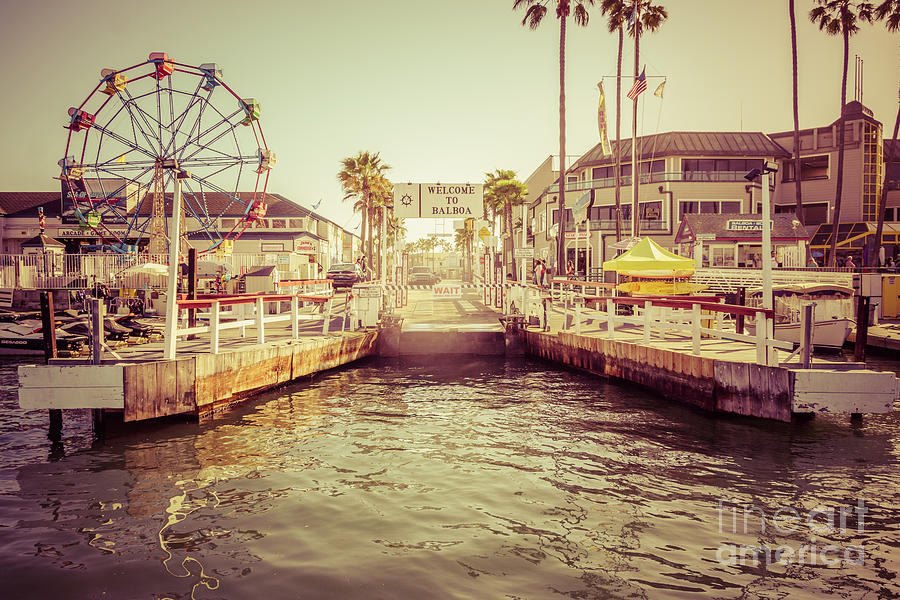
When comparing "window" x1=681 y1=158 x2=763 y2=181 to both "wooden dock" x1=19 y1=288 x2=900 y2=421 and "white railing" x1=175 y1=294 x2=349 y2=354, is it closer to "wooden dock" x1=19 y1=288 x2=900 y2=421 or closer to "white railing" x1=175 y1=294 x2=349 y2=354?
"wooden dock" x1=19 y1=288 x2=900 y2=421

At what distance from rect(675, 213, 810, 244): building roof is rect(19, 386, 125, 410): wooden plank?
36.1 metres

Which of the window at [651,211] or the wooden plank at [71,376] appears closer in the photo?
the wooden plank at [71,376]

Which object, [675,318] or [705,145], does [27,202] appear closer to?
[675,318]

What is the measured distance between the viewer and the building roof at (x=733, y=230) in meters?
36.7

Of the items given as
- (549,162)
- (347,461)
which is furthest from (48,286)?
(549,162)

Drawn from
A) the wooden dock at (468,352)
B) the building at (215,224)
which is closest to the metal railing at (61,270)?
Answer: the wooden dock at (468,352)

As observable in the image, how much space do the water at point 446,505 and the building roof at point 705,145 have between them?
1856 inches

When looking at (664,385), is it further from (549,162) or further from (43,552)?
(549,162)

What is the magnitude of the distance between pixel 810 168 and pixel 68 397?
6255 cm

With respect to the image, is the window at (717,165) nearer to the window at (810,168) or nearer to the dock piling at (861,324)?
the window at (810,168)

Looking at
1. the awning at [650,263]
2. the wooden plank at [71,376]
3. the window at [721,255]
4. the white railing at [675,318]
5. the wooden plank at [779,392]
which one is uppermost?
the window at [721,255]

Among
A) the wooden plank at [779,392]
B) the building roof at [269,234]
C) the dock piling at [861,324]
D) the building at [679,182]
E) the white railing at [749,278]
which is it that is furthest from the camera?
the building roof at [269,234]

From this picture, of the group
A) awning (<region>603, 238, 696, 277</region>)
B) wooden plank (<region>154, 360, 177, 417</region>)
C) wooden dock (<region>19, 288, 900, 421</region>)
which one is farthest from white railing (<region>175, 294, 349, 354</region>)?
awning (<region>603, 238, 696, 277</region>)

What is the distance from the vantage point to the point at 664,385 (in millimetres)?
12023
